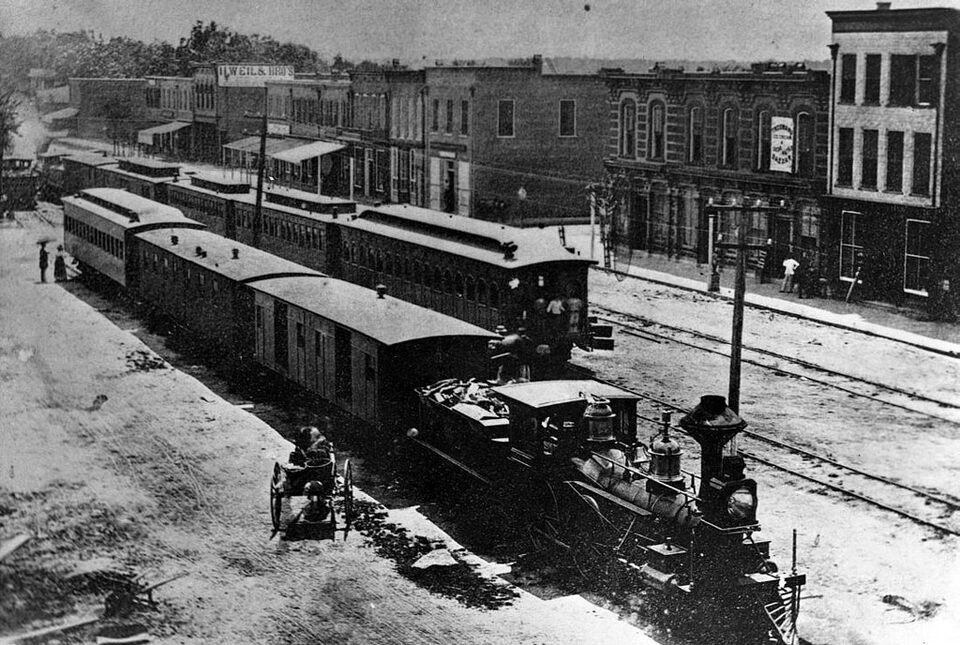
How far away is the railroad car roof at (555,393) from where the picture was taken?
13.5 meters

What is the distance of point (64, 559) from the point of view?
13727mm

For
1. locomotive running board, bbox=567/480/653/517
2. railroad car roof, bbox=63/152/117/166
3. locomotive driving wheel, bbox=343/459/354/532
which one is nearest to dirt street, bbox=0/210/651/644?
locomotive driving wheel, bbox=343/459/354/532

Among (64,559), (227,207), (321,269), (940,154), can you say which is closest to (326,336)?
(64,559)

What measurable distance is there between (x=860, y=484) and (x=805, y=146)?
17.1 meters

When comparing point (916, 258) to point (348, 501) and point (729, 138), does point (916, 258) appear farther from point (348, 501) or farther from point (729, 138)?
point (348, 501)

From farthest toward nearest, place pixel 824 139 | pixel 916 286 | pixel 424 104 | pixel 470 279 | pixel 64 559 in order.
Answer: pixel 424 104, pixel 824 139, pixel 916 286, pixel 470 279, pixel 64 559

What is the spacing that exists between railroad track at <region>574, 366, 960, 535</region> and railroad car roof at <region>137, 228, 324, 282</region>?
973 cm

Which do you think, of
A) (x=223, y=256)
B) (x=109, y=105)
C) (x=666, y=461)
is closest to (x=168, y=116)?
(x=109, y=105)

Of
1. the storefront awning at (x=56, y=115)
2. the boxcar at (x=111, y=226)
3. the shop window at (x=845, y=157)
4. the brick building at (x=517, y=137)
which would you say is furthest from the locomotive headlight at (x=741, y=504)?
the brick building at (x=517, y=137)

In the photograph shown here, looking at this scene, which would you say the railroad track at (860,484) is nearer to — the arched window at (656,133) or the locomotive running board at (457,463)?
the locomotive running board at (457,463)

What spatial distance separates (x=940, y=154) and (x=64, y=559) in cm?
2161

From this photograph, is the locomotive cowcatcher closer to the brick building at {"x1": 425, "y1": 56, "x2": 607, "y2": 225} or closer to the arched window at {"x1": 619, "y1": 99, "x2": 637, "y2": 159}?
the arched window at {"x1": 619, "y1": 99, "x2": 637, "y2": 159}

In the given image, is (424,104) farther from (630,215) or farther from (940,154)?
(940,154)

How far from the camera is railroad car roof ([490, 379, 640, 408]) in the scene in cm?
1348
